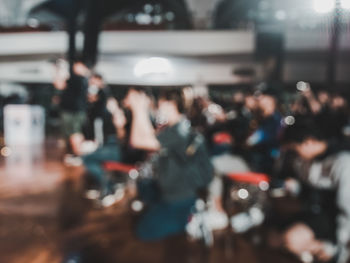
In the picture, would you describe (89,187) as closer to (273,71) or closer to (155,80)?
(273,71)

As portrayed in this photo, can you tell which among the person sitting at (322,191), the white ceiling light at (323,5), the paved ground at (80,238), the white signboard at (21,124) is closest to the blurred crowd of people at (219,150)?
the person sitting at (322,191)

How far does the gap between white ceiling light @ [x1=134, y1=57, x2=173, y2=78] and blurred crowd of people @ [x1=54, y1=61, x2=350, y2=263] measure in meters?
8.87

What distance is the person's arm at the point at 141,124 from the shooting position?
11.3 ft

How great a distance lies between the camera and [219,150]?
13.4ft

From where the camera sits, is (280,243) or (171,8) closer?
(280,243)

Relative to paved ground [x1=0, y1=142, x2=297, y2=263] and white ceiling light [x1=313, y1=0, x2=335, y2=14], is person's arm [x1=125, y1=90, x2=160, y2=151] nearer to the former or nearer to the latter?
paved ground [x1=0, y1=142, x2=297, y2=263]

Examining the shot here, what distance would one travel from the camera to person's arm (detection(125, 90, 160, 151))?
3.46 metres

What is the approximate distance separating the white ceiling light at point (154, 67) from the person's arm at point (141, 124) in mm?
10823

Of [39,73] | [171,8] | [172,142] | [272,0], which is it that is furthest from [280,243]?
[39,73]

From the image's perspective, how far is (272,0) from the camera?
429 inches

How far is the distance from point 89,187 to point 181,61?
10.1m

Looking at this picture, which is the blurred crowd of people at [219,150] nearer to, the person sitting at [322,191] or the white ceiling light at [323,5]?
the person sitting at [322,191]

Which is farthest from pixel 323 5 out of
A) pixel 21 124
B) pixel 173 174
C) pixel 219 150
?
pixel 21 124

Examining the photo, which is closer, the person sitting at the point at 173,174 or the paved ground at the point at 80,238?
the person sitting at the point at 173,174
